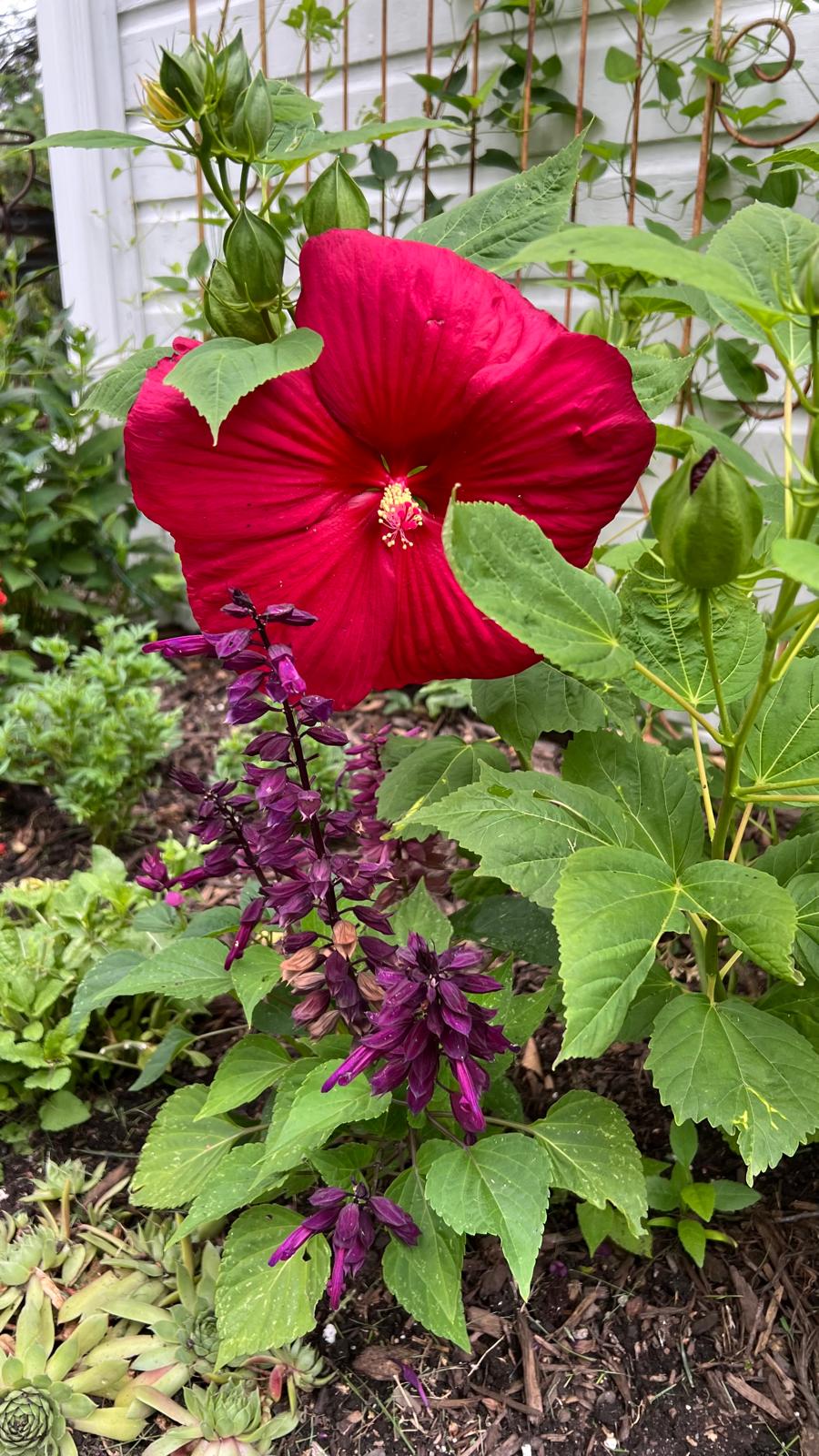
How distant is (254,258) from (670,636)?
1.59 ft

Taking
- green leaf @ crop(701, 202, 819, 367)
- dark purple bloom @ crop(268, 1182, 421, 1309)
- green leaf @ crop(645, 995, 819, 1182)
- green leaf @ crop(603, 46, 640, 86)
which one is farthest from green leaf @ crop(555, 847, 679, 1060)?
green leaf @ crop(603, 46, 640, 86)

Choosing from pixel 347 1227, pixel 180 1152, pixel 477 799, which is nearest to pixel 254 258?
pixel 477 799

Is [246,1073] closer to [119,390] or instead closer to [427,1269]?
[427,1269]

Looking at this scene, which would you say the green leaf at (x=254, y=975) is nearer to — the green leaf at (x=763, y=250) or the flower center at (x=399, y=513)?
the flower center at (x=399, y=513)

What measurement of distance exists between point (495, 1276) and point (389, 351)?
3.29ft

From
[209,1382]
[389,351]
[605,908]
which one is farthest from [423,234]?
[209,1382]

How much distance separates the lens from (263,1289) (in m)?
1.03

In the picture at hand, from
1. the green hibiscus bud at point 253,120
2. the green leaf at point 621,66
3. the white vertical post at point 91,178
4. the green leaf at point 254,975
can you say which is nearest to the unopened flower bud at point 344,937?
the green leaf at point 254,975

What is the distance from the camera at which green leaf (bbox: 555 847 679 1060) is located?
28.7 inches

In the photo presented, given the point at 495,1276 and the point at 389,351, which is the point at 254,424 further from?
the point at 495,1276

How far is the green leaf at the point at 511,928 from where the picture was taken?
1123mm

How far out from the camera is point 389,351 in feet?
2.68

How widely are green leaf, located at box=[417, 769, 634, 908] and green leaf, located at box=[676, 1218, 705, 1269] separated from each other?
1.62 ft

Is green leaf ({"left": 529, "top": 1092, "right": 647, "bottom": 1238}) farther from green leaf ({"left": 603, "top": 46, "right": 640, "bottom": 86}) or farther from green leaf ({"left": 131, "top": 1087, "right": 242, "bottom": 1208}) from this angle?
green leaf ({"left": 603, "top": 46, "right": 640, "bottom": 86})
